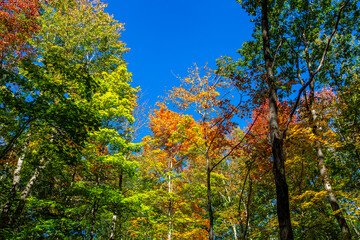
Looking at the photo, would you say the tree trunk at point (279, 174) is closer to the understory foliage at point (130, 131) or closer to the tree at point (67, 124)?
the understory foliage at point (130, 131)

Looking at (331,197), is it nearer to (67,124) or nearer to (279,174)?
(279,174)

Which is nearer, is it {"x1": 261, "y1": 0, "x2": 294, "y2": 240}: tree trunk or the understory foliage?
{"x1": 261, "y1": 0, "x2": 294, "y2": 240}: tree trunk

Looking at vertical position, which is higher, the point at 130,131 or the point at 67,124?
the point at 130,131

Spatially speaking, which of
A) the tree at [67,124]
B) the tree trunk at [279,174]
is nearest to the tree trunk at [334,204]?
the tree trunk at [279,174]

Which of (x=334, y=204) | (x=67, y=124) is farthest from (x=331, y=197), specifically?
(x=67, y=124)

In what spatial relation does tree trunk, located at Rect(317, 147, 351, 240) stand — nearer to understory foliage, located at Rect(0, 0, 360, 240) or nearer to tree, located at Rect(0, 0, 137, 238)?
understory foliage, located at Rect(0, 0, 360, 240)

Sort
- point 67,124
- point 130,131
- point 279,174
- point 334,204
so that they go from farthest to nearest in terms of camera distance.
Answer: point 130,131, point 334,204, point 67,124, point 279,174

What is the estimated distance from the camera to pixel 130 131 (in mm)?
12219

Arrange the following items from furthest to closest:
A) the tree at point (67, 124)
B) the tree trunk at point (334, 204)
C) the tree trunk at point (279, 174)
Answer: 1. the tree trunk at point (334, 204)
2. the tree at point (67, 124)
3. the tree trunk at point (279, 174)

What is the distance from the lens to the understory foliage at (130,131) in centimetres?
558

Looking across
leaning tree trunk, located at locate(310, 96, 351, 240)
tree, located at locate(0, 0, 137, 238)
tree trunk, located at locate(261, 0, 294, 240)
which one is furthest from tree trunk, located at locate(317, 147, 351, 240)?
tree, located at locate(0, 0, 137, 238)

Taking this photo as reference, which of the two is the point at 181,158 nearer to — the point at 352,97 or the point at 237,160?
the point at 237,160

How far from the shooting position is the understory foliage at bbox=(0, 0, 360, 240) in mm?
5582

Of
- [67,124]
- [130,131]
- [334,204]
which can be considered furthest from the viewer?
[130,131]
